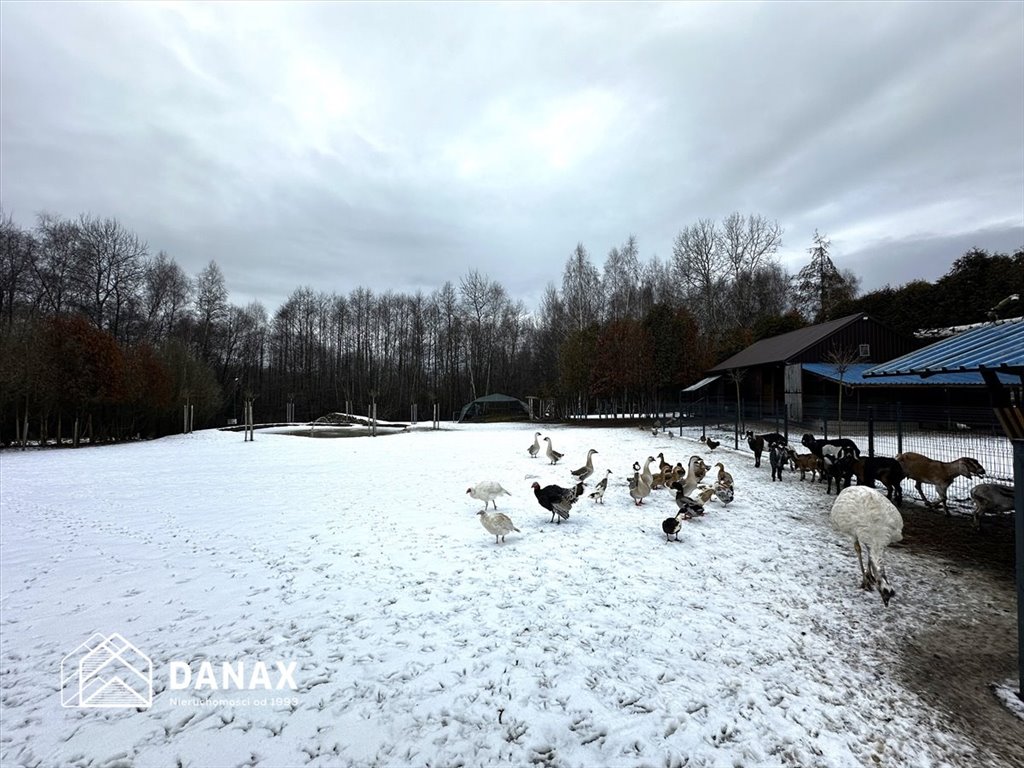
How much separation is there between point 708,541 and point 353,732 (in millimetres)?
5530

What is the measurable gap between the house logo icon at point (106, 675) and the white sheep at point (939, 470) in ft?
36.7

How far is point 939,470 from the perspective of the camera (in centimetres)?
796

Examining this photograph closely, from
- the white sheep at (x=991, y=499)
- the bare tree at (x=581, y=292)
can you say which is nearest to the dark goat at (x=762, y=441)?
the white sheep at (x=991, y=499)

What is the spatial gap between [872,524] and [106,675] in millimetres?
7580

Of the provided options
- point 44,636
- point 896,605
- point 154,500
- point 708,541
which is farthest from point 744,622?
point 154,500

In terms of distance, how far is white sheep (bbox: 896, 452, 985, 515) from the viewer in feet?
25.4

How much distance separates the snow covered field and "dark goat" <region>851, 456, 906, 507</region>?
43.3 inches

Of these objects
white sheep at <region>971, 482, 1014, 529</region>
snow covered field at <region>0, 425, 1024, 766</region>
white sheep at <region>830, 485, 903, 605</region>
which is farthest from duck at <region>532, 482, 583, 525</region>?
white sheep at <region>971, 482, 1014, 529</region>

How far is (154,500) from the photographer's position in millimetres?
10227

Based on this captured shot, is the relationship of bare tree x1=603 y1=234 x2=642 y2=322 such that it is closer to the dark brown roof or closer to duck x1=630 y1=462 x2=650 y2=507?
the dark brown roof

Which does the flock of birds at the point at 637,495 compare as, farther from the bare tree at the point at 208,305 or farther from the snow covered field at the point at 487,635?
the bare tree at the point at 208,305

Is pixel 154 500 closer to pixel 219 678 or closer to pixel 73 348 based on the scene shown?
pixel 219 678

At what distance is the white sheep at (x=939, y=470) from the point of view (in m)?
7.75

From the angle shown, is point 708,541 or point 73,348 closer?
point 708,541
